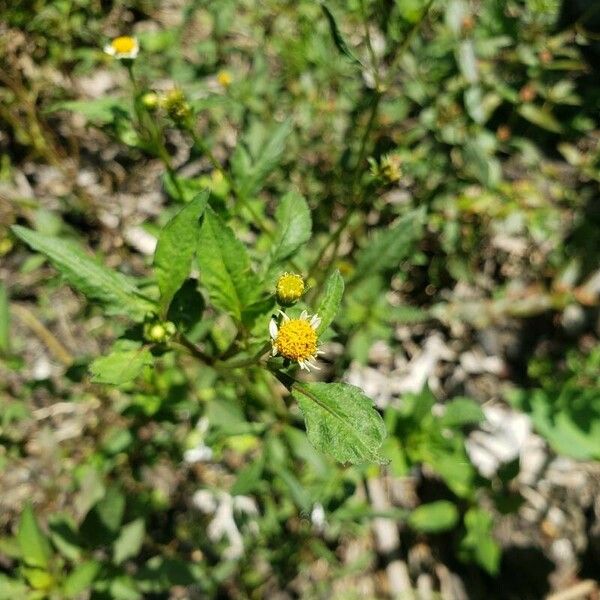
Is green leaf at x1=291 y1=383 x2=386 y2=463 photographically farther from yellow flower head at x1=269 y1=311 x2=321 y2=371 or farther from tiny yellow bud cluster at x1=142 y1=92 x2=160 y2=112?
tiny yellow bud cluster at x1=142 y1=92 x2=160 y2=112

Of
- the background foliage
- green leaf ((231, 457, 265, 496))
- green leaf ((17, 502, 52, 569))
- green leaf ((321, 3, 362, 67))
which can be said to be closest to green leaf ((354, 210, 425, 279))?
the background foliage

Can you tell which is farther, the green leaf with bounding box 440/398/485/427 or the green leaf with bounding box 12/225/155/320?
the green leaf with bounding box 440/398/485/427

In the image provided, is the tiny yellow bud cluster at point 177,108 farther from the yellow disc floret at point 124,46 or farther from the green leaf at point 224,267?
the green leaf at point 224,267

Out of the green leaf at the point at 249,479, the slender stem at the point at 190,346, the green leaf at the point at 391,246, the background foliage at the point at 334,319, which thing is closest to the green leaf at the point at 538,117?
the background foliage at the point at 334,319

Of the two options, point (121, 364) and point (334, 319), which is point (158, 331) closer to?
point (121, 364)

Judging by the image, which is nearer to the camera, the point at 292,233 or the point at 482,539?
the point at 292,233

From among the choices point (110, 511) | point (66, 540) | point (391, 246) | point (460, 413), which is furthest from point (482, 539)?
point (66, 540)
